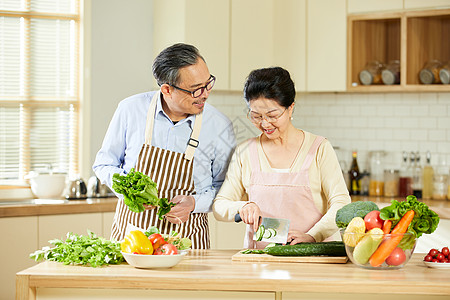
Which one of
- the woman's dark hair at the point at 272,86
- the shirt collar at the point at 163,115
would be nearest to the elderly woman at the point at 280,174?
the woman's dark hair at the point at 272,86

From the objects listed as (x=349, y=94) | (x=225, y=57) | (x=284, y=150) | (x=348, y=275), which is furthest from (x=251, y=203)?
(x=349, y=94)

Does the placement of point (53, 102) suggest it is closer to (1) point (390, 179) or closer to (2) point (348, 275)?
(1) point (390, 179)

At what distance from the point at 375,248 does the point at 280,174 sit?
74cm

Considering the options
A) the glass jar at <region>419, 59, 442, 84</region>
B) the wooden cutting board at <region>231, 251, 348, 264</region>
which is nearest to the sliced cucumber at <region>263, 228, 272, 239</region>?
the wooden cutting board at <region>231, 251, 348, 264</region>

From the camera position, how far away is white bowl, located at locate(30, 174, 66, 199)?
15.9 ft

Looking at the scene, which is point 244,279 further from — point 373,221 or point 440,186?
point 440,186

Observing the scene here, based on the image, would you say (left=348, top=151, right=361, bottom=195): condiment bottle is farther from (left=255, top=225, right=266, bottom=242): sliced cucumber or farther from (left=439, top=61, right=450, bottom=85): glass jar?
(left=255, top=225, right=266, bottom=242): sliced cucumber

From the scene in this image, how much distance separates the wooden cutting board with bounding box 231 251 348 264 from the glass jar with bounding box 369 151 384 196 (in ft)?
9.37

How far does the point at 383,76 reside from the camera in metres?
5.15

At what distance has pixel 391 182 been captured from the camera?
5.19 meters

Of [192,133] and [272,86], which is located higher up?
[272,86]

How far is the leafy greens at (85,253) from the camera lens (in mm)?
2389

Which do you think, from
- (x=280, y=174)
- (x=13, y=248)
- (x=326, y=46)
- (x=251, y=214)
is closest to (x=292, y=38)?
(x=326, y=46)

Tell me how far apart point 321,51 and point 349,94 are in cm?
55
